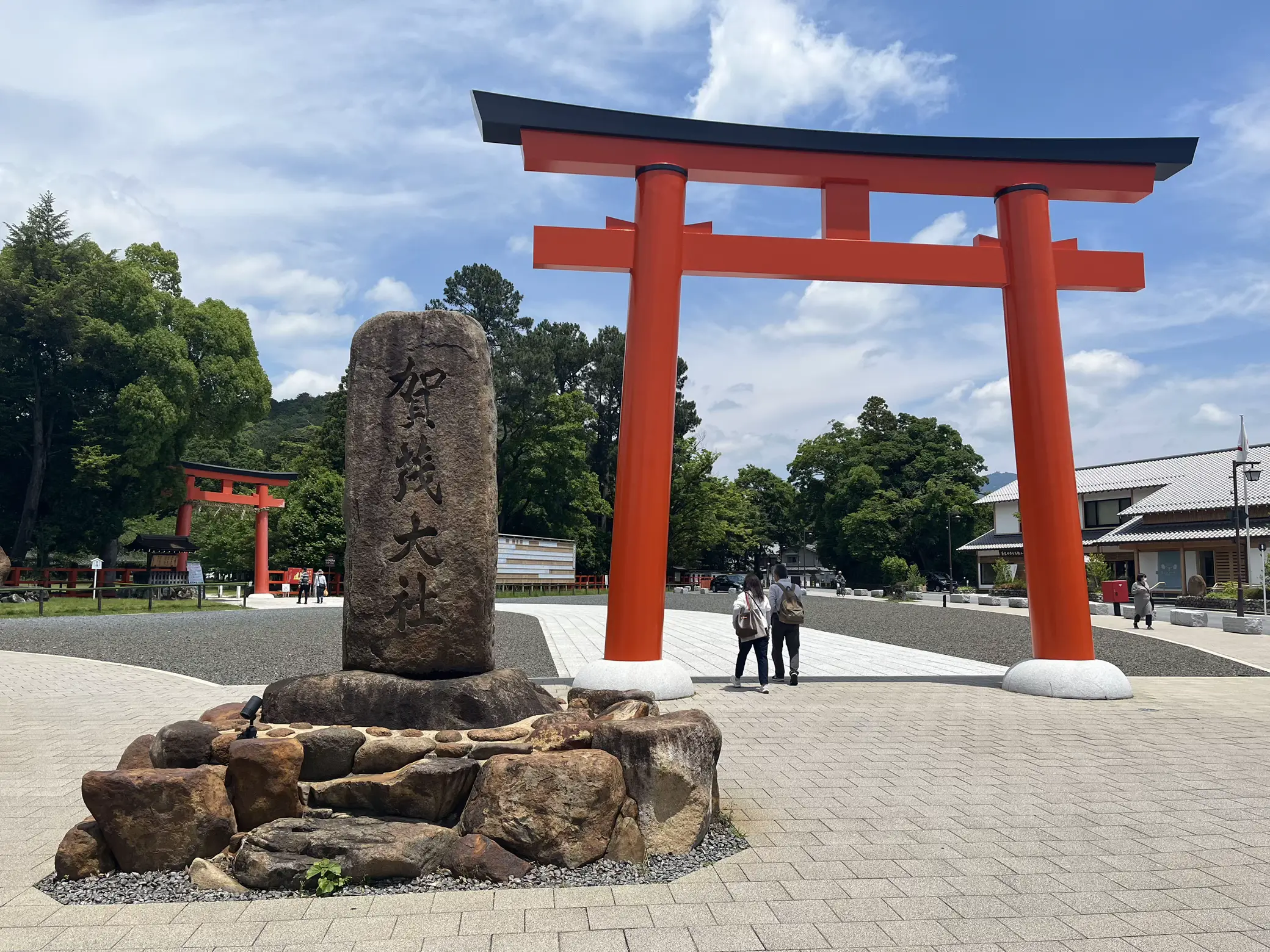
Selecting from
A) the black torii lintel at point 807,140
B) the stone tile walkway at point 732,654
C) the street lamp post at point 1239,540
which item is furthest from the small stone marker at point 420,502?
the street lamp post at point 1239,540

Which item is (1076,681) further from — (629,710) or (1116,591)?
(1116,591)

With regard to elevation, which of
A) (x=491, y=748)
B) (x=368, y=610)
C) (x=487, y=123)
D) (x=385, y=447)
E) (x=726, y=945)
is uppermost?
(x=487, y=123)

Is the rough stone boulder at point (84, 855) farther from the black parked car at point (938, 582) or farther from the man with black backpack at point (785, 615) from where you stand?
the black parked car at point (938, 582)

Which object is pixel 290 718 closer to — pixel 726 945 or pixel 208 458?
pixel 726 945

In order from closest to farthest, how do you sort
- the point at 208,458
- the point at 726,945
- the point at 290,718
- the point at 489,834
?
the point at 726,945
the point at 489,834
the point at 290,718
the point at 208,458

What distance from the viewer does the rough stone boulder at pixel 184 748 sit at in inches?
185

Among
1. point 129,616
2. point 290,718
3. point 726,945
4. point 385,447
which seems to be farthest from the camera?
point 129,616

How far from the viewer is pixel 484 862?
423 centimetres

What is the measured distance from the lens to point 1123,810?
17.8 ft

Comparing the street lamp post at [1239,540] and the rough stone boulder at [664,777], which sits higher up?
the street lamp post at [1239,540]

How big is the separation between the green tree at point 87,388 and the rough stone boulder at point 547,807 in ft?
99.0

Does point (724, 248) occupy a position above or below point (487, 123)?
below

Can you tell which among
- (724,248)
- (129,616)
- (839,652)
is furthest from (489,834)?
(129,616)

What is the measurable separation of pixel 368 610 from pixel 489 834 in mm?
1820
